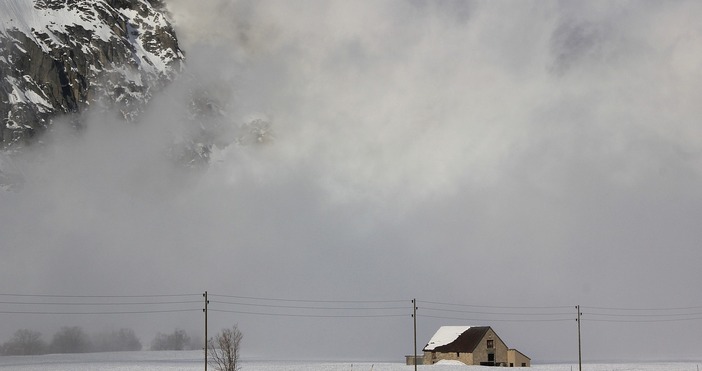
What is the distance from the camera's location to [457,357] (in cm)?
14450

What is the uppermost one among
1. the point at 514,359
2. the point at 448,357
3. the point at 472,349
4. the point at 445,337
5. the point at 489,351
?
the point at 445,337

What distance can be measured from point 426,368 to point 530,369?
18527 mm

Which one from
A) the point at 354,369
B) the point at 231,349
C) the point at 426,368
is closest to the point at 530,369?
the point at 426,368

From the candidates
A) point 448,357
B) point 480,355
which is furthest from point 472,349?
point 448,357

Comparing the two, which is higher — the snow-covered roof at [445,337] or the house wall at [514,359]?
the snow-covered roof at [445,337]

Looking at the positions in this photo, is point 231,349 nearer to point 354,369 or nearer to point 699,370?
point 354,369

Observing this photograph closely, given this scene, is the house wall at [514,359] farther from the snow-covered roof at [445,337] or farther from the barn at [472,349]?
the snow-covered roof at [445,337]

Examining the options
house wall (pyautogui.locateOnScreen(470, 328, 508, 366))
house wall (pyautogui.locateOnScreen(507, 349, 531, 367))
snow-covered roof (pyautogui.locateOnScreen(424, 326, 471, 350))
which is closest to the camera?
house wall (pyautogui.locateOnScreen(470, 328, 508, 366))

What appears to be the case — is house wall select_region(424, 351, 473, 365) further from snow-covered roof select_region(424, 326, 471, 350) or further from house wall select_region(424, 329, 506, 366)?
snow-covered roof select_region(424, 326, 471, 350)

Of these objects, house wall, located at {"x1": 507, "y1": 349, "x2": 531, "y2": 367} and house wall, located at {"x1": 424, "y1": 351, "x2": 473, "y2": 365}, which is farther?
house wall, located at {"x1": 507, "y1": 349, "x2": 531, "y2": 367}

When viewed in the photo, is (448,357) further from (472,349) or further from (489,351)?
(489,351)

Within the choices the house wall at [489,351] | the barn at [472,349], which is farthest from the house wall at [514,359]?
the house wall at [489,351]

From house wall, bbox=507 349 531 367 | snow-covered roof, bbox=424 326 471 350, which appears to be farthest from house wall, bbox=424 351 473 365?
house wall, bbox=507 349 531 367

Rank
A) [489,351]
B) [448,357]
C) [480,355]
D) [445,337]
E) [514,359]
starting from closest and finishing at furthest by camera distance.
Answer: [480,355]
[448,357]
[489,351]
[514,359]
[445,337]
